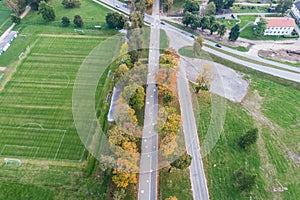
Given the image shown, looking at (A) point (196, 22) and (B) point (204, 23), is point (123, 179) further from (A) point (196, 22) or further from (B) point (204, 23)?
(B) point (204, 23)

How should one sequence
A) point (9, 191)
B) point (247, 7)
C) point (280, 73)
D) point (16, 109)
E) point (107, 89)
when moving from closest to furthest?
point (9, 191)
point (16, 109)
point (107, 89)
point (280, 73)
point (247, 7)

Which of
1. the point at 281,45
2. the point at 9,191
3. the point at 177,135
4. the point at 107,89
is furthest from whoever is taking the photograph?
the point at 281,45

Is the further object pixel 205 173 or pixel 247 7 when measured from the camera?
pixel 247 7

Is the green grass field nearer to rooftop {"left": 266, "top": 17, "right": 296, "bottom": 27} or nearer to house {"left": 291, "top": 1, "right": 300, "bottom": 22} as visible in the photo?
rooftop {"left": 266, "top": 17, "right": 296, "bottom": 27}

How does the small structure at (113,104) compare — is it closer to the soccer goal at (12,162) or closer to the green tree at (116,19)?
the soccer goal at (12,162)

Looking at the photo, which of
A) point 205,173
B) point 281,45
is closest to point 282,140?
point 205,173

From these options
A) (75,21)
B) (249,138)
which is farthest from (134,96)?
(75,21)

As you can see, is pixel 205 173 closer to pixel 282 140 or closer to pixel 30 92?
pixel 282 140
